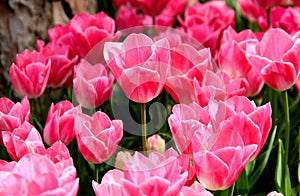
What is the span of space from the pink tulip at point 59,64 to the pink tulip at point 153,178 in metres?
0.67

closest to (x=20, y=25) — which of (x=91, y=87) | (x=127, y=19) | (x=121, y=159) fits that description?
(x=127, y=19)

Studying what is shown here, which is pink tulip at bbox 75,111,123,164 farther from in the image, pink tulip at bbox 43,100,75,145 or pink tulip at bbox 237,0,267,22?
pink tulip at bbox 237,0,267,22

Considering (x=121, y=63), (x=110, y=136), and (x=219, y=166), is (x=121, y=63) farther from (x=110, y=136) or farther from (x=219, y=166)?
(x=219, y=166)

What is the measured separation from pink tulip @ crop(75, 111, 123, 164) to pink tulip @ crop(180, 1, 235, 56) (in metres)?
0.68

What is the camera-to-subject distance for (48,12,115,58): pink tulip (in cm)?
163

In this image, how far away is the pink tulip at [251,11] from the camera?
2111 mm

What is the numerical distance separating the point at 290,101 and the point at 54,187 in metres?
1.19

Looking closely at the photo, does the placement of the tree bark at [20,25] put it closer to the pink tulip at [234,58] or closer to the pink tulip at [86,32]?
the pink tulip at [86,32]

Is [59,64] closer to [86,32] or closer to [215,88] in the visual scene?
[86,32]

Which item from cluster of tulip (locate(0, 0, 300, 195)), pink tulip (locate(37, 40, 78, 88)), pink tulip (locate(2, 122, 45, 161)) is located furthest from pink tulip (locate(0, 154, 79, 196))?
pink tulip (locate(37, 40, 78, 88))

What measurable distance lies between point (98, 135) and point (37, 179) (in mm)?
337

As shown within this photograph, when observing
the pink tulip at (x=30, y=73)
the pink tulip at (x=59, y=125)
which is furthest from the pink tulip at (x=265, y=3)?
the pink tulip at (x=59, y=125)

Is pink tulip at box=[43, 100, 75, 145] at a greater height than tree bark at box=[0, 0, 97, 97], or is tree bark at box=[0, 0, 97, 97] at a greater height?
pink tulip at box=[43, 100, 75, 145]

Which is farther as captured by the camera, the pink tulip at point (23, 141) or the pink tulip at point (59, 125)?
the pink tulip at point (59, 125)
